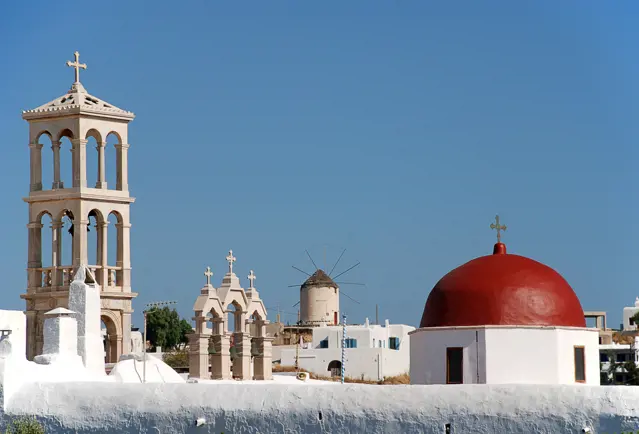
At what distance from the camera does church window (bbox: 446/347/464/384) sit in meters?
28.0

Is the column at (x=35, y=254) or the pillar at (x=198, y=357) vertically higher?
the column at (x=35, y=254)

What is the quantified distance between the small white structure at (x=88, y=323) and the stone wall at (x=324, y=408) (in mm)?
2679

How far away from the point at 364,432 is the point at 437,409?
4.47 ft

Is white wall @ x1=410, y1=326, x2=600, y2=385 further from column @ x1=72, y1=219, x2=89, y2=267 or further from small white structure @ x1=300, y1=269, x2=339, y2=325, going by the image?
small white structure @ x1=300, y1=269, x2=339, y2=325

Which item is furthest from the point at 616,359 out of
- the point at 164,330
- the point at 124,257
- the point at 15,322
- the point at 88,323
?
the point at 88,323

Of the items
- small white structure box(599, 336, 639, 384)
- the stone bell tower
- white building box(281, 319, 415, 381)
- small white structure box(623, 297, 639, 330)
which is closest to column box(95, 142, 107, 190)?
the stone bell tower

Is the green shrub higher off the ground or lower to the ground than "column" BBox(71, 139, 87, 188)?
lower

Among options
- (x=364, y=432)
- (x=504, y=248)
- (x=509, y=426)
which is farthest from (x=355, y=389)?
(x=504, y=248)

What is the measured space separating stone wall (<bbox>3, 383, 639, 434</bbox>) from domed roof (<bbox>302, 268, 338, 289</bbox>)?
49.2 m

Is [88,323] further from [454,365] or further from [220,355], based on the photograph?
[220,355]

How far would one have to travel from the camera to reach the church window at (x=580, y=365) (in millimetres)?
28062

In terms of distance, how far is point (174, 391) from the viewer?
87.2 feet

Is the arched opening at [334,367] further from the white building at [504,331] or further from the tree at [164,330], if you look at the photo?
the white building at [504,331]

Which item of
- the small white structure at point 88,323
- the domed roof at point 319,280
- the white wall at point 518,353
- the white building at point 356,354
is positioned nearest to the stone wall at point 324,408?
the small white structure at point 88,323
